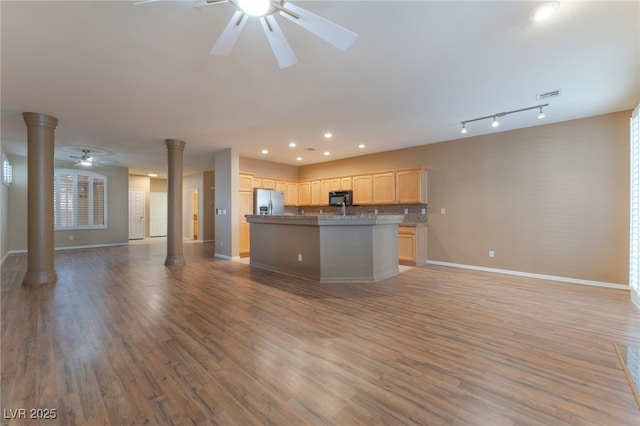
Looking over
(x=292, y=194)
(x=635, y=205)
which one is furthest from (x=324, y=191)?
(x=635, y=205)

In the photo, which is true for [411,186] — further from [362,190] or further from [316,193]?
[316,193]

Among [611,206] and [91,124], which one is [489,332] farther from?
[91,124]

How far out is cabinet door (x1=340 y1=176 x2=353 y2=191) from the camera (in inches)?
297

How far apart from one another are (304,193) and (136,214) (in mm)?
7498

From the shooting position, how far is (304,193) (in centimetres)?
877

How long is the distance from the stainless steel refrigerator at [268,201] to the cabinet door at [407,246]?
12.1 feet

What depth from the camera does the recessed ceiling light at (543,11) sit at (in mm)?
2025

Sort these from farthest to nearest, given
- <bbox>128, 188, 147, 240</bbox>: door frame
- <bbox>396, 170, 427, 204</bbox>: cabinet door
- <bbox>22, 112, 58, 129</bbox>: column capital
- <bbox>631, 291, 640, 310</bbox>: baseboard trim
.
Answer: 1. <bbox>128, 188, 147, 240</bbox>: door frame
2. <bbox>396, 170, 427, 204</bbox>: cabinet door
3. <bbox>22, 112, 58, 129</bbox>: column capital
4. <bbox>631, 291, 640, 310</bbox>: baseboard trim

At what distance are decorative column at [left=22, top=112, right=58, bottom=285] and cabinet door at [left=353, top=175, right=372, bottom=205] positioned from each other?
20.2ft

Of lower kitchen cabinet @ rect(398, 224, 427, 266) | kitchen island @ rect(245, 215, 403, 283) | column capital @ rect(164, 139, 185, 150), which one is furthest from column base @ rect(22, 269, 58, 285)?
lower kitchen cabinet @ rect(398, 224, 427, 266)

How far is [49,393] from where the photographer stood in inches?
69.9

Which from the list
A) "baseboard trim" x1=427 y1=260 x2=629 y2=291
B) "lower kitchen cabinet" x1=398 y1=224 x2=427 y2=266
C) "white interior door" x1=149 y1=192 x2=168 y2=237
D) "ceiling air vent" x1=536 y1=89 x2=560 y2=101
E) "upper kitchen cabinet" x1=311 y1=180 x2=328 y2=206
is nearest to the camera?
"ceiling air vent" x1=536 y1=89 x2=560 y2=101

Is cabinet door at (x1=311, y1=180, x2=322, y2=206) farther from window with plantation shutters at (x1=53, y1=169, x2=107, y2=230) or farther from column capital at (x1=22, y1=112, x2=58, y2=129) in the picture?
window with plantation shutters at (x1=53, y1=169, x2=107, y2=230)

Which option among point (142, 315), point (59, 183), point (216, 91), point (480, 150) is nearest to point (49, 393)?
point (142, 315)
